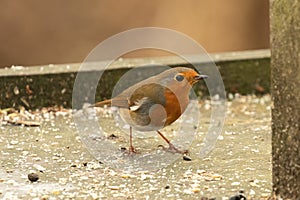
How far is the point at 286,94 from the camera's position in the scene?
304 centimetres

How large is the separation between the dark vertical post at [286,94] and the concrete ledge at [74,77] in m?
2.43

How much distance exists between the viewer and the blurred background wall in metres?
8.71

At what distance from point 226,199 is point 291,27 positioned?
0.70 metres

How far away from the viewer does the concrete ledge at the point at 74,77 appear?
5.25 metres

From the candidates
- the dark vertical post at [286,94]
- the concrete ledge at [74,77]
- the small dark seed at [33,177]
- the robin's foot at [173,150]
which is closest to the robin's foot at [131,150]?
the robin's foot at [173,150]

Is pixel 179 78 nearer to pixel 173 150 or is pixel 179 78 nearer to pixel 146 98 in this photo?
pixel 146 98

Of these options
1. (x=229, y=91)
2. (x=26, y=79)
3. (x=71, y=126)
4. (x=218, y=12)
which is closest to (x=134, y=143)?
(x=71, y=126)

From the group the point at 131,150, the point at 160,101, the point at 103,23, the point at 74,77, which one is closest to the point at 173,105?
the point at 160,101

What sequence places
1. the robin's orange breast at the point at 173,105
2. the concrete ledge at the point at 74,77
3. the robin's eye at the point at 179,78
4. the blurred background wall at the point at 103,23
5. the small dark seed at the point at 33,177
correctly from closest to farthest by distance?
1. the small dark seed at the point at 33,177
2. the robin's orange breast at the point at 173,105
3. the robin's eye at the point at 179,78
4. the concrete ledge at the point at 74,77
5. the blurred background wall at the point at 103,23

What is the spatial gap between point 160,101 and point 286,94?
1.11 meters

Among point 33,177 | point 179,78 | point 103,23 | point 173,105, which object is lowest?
point 33,177

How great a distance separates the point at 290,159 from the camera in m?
3.05

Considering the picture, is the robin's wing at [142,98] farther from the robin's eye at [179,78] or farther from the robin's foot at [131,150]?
the robin's foot at [131,150]

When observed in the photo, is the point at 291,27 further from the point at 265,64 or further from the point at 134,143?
the point at 265,64
